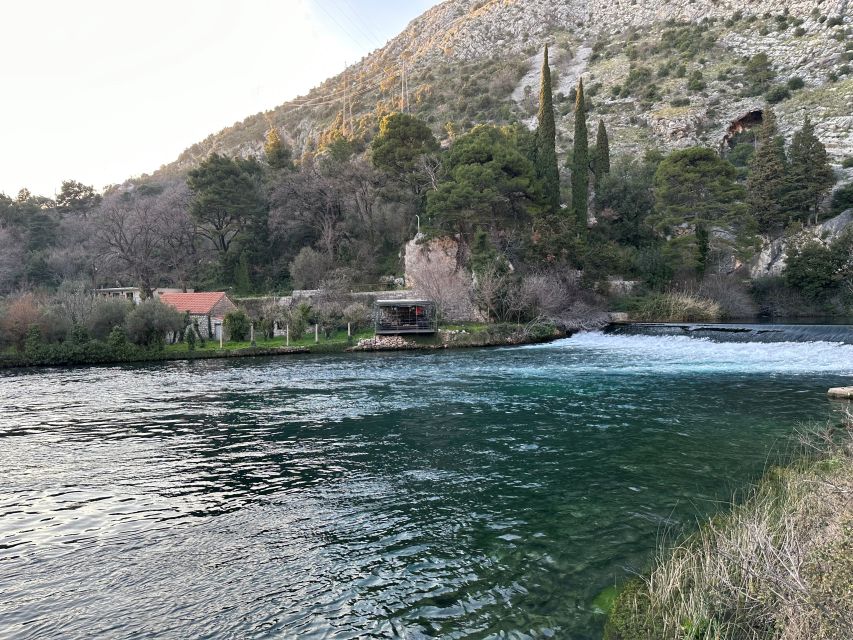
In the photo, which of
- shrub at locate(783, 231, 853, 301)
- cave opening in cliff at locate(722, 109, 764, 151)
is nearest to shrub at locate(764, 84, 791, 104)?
cave opening in cliff at locate(722, 109, 764, 151)

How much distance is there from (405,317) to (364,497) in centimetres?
2750

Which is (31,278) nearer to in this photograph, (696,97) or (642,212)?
(642,212)

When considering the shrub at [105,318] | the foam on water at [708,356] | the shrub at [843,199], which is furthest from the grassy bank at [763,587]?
the shrub at [843,199]

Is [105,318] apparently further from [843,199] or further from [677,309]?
[843,199]

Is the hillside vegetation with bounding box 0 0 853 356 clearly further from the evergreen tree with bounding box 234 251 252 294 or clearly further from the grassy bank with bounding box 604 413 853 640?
the grassy bank with bounding box 604 413 853 640

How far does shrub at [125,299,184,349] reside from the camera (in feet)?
108

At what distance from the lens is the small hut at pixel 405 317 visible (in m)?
35.0

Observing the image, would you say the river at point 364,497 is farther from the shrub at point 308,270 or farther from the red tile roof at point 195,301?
the shrub at point 308,270

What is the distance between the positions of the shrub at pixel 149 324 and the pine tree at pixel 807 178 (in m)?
48.3

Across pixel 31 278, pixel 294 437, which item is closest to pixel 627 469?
pixel 294 437

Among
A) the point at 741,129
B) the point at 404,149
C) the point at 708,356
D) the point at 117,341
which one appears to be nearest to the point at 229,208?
the point at 404,149

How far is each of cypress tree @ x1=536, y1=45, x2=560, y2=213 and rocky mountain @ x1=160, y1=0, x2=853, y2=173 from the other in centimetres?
2036

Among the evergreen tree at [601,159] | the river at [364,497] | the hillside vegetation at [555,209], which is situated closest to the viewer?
the river at [364,497]

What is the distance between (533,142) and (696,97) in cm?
3379
